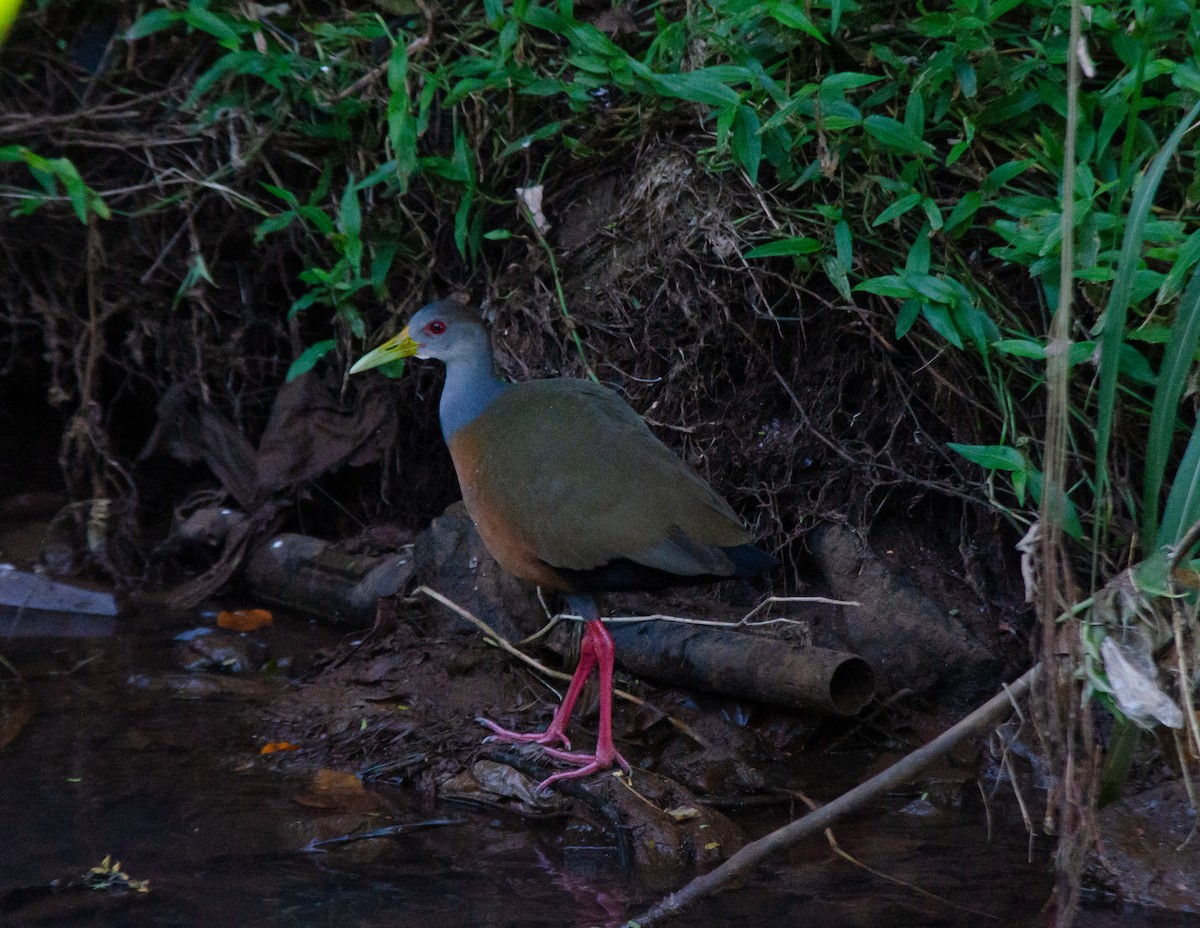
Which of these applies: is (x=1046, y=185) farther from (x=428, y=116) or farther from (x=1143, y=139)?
(x=428, y=116)

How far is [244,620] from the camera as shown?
4.75 m

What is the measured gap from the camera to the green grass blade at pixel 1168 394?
2746 millimetres

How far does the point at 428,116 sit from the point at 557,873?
273 cm

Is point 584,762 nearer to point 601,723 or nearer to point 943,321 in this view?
point 601,723

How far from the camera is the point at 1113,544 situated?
3.45m

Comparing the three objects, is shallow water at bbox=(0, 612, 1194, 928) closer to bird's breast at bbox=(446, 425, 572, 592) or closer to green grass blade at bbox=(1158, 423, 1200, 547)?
bird's breast at bbox=(446, 425, 572, 592)

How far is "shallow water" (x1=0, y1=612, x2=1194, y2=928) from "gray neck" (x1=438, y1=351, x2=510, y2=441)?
1.11m

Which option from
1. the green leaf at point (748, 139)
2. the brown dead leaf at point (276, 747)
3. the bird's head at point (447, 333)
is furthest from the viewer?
the bird's head at point (447, 333)

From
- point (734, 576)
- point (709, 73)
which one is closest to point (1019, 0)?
point (709, 73)

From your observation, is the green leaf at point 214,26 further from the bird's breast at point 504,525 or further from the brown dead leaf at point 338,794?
the brown dead leaf at point 338,794

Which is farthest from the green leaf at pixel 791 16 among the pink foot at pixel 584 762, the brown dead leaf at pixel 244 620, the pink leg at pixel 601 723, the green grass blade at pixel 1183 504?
the brown dead leaf at pixel 244 620

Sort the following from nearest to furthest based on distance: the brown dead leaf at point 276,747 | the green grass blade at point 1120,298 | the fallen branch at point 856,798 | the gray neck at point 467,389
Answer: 1. the fallen branch at point 856,798
2. the green grass blade at point 1120,298
3. the brown dead leaf at point 276,747
4. the gray neck at point 467,389

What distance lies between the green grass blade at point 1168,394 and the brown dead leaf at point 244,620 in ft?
10.3

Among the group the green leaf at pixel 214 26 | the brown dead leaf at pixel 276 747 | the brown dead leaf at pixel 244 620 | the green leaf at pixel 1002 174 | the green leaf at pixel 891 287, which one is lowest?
the brown dead leaf at pixel 244 620
